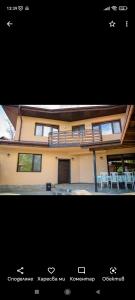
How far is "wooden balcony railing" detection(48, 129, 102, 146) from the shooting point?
8.79 m

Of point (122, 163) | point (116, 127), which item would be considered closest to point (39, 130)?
point (116, 127)

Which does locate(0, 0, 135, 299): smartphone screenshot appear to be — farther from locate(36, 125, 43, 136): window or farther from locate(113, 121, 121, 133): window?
locate(36, 125, 43, 136): window

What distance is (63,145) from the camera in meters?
8.52

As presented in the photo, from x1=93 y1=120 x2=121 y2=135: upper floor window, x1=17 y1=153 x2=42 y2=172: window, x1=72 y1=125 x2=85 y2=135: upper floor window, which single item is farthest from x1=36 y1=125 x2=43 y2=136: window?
x1=93 y1=120 x2=121 y2=135: upper floor window

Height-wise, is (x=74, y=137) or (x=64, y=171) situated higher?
(x=74, y=137)

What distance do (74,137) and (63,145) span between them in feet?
2.95

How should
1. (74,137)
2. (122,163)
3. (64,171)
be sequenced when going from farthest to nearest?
(74,137), (64,171), (122,163)

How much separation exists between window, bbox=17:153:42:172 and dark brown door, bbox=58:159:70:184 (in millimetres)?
1123
